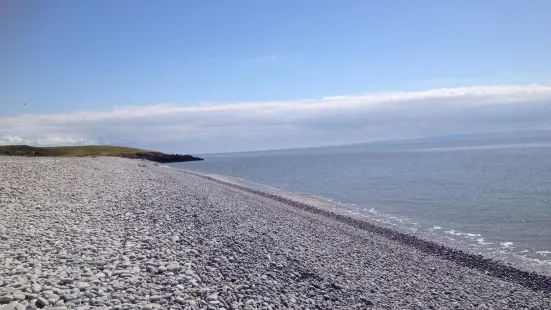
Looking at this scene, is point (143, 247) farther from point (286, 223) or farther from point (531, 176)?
point (531, 176)

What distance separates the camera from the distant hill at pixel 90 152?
75438mm

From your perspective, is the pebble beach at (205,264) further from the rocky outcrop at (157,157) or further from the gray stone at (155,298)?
the rocky outcrop at (157,157)

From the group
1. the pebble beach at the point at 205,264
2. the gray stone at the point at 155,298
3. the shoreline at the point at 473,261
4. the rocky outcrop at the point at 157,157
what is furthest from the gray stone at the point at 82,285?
the rocky outcrop at the point at 157,157

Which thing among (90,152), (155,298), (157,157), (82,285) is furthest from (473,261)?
(157,157)

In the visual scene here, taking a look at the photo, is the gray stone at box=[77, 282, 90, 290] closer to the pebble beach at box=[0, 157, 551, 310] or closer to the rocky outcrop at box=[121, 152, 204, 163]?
the pebble beach at box=[0, 157, 551, 310]

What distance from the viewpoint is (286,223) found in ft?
68.1

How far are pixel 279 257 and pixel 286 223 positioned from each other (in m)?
7.95

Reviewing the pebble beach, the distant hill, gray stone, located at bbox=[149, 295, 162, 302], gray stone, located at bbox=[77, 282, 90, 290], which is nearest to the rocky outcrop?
the distant hill

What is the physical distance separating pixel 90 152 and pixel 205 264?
96.7 m

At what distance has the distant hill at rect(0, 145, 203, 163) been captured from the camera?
7544 centimetres

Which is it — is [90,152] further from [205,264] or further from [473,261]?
[205,264]

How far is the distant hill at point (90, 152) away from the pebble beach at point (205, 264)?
213ft

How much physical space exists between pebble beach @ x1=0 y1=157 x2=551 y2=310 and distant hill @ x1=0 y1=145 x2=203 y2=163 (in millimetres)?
64991

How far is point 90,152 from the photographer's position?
96.9m
